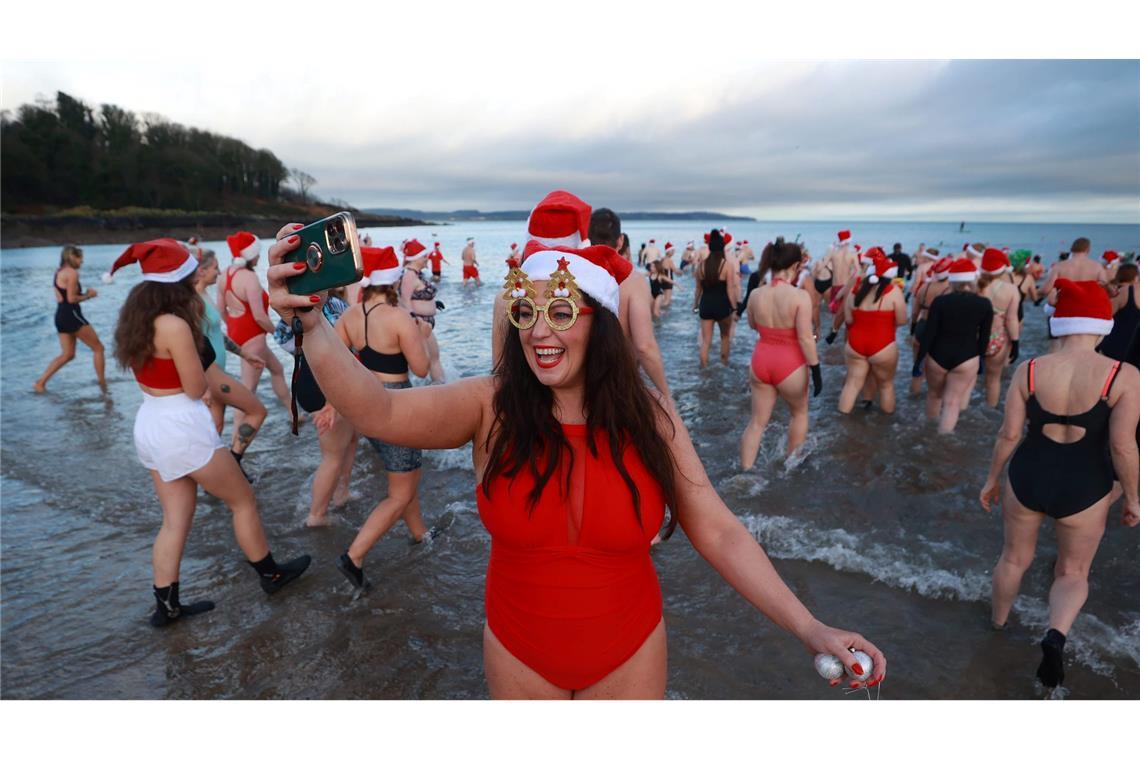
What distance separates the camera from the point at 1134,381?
126 inches

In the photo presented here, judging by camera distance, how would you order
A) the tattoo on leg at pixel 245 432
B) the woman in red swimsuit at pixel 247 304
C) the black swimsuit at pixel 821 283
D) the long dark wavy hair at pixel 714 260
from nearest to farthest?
the tattoo on leg at pixel 245 432 < the woman in red swimsuit at pixel 247 304 < the long dark wavy hair at pixel 714 260 < the black swimsuit at pixel 821 283

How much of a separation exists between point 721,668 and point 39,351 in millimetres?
14703

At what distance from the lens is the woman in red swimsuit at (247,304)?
22.5 feet

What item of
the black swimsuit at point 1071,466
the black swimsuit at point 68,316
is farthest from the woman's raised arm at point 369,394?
the black swimsuit at point 68,316

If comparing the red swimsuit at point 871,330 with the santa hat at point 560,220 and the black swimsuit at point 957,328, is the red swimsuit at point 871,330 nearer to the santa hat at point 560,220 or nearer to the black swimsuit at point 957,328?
the black swimsuit at point 957,328

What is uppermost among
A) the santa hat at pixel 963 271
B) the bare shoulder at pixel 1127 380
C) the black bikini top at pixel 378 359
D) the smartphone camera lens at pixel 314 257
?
the smartphone camera lens at pixel 314 257

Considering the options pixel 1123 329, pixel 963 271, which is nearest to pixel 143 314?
pixel 963 271

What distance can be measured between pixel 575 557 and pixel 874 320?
6.48 meters

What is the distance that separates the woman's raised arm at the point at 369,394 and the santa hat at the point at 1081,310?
3.28 meters

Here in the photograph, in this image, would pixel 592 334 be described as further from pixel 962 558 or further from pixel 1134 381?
pixel 962 558

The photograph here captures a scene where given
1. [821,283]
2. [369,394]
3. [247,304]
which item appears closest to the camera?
[369,394]

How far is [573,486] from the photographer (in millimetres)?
1826

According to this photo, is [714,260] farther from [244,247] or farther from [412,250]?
[244,247]

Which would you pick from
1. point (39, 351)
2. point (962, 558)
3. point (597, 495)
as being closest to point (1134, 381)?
point (962, 558)
